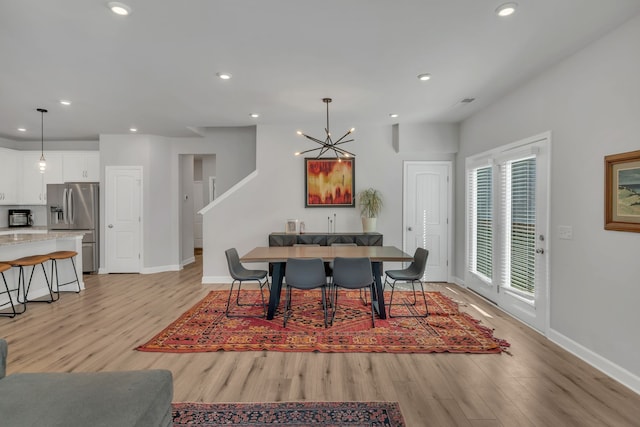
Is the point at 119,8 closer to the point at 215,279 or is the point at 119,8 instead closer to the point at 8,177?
the point at 215,279

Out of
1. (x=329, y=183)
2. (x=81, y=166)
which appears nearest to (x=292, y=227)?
(x=329, y=183)

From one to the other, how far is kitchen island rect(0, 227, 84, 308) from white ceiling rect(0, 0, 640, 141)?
1824 mm

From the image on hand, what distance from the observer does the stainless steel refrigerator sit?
6.17m

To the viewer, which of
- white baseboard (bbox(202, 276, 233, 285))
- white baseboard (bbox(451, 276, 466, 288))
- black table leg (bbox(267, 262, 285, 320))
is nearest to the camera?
black table leg (bbox(267, 262, 285, 320))

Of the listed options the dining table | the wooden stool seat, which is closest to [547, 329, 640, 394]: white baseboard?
the dining table

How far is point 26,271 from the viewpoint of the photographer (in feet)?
14.8

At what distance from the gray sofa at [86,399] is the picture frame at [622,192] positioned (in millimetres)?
3261

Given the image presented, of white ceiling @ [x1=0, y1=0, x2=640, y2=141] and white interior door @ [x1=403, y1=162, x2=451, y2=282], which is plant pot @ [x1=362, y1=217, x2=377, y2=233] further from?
white ceiling @ [x1=0, y1=0, x2=640, y2=141]

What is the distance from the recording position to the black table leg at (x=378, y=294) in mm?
3748

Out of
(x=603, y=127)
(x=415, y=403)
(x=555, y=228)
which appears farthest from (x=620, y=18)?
(x=415, y=403)

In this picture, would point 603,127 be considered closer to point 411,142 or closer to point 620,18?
point 620,18

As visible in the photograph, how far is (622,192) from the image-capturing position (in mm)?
2471

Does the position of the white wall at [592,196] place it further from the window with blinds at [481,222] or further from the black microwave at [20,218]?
the black microwave at [20,218]

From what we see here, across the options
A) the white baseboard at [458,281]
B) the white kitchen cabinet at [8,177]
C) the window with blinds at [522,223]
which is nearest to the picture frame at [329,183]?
the white baseboard at [458,281]
